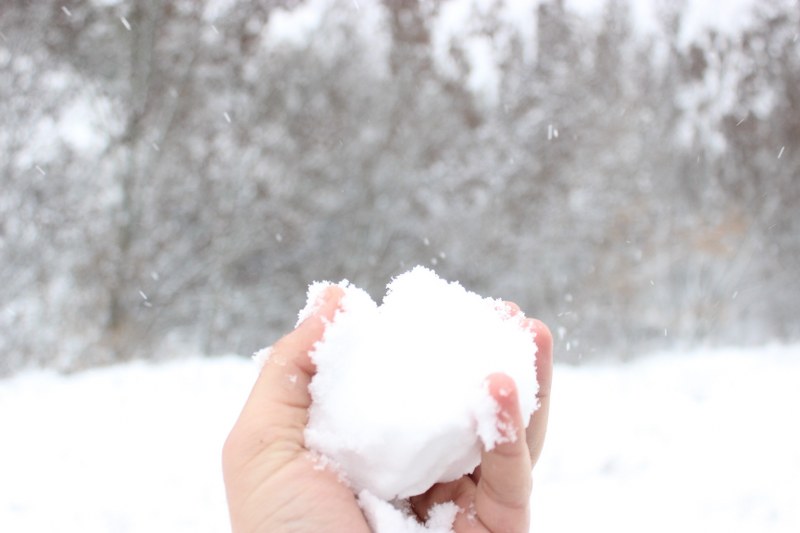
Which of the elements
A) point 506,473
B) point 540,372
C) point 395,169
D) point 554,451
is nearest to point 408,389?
point 506,473

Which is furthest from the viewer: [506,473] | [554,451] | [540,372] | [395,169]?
[395,169]

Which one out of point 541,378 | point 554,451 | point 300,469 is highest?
point 554,451

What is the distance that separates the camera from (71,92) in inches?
368

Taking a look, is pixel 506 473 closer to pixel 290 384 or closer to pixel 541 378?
pixel 541 378

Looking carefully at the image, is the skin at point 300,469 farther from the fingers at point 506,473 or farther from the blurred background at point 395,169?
the blurred background at point 395,169

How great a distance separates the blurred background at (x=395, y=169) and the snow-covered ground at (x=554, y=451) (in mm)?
4520

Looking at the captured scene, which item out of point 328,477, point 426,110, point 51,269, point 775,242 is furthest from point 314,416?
point 775,242

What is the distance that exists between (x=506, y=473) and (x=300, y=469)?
36 centimetres

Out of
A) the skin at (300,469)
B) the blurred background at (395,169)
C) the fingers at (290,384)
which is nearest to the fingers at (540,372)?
the skin at (300,469)

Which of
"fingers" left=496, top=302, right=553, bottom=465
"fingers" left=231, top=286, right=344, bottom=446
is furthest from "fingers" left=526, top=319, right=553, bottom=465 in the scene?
"fingers" left=231, top=286, right=344, bottom=446

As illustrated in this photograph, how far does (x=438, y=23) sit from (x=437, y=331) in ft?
36.3

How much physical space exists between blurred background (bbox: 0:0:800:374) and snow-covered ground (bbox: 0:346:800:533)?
178 inches

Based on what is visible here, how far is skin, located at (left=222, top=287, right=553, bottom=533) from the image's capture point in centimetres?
107

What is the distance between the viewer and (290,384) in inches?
45.8
